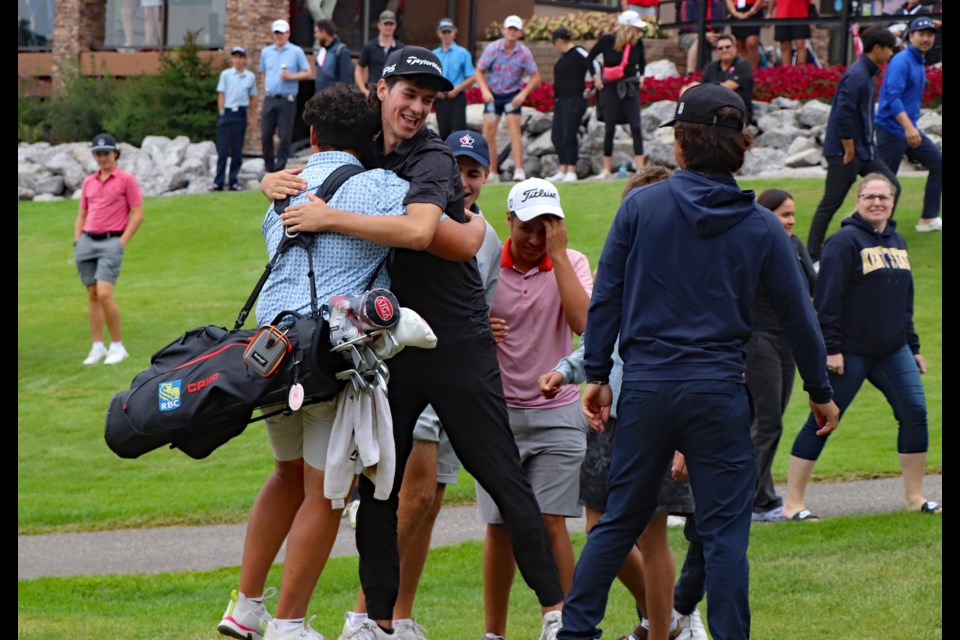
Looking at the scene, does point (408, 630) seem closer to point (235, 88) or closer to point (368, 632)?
point (368, 632)

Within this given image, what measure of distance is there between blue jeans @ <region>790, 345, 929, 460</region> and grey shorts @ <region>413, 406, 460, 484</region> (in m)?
3.09

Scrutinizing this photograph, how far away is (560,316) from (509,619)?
5.05 feet

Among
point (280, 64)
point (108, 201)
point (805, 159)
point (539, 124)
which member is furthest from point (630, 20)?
point (108, 201)

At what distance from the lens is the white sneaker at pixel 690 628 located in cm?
559

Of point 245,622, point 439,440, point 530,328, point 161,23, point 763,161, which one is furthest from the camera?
point 161,23

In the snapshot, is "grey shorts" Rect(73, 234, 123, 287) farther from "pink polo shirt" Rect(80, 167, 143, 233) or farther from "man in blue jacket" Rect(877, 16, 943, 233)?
"man in blue jacket" Rect(877, 16, 943, 233)

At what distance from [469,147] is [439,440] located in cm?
127

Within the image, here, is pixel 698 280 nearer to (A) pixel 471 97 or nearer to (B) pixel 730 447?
(B) pixel 730 447

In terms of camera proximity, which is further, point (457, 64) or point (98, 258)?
point (457, 64)

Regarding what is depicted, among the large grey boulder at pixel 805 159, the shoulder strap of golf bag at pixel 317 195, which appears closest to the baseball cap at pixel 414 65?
the shoulder strap of golf bag at pixel 317 195

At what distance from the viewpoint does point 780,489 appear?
964 centimetres

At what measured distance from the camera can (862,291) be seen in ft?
26.4

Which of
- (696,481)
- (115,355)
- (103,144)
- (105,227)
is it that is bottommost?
(115,355)

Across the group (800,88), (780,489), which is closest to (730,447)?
(780,489)
